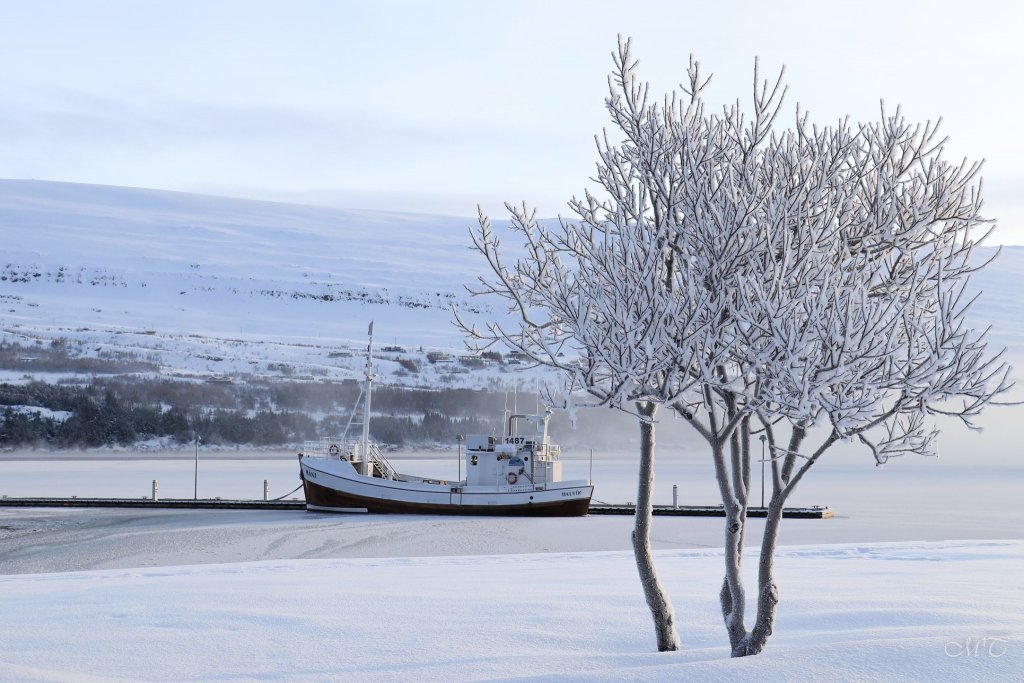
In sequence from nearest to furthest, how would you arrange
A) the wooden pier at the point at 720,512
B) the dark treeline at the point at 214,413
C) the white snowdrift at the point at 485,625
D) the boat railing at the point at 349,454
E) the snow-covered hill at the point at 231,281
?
1. the white snowdrift at the point at 485,625
2. the wooden pier at the point at 720,512
3. the boat railing at the point at 349,454
4. the dark treeline at the point at 214,413
5. the snow-covered hill at the point at 231,281

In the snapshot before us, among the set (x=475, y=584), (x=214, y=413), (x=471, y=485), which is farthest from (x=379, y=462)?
(x=214, y=413)

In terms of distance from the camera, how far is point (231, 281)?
144m

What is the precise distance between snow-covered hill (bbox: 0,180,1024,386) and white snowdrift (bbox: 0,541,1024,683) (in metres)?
90.4

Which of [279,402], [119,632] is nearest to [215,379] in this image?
[279,402]

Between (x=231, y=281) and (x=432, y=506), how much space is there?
109413mm

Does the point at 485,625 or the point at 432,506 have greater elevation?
the point at 485,625

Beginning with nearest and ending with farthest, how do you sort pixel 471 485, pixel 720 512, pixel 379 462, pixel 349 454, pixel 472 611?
pixel 472 611
pixel 720 512
pixel 471 485
pixel 349 454
pixel 379 462

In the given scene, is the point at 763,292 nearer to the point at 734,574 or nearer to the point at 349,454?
the point at 734,574

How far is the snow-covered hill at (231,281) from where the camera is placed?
113m

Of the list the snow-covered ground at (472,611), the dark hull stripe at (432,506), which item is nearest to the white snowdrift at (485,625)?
the snow-covered ground at (472,611)

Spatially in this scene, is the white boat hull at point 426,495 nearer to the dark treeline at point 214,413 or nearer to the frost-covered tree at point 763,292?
the frost-covered tree at point 763,292

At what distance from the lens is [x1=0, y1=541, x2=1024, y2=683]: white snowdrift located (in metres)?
8.59

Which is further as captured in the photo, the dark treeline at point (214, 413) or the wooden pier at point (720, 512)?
the dark treeline at point (214, 413)

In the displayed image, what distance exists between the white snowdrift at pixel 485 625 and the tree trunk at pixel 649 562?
0.33 metres
